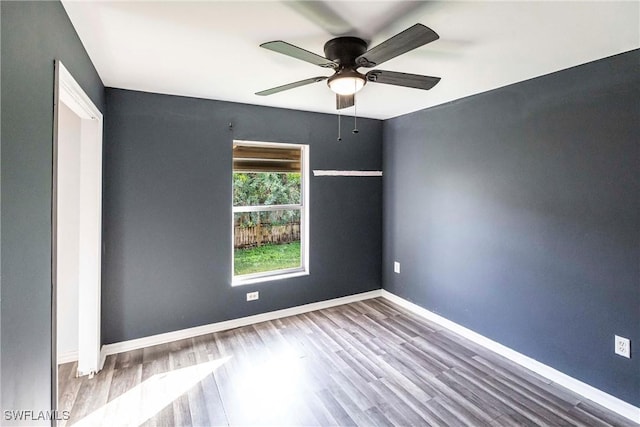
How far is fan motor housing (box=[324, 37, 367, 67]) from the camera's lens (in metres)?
1.86

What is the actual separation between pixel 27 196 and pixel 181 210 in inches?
76.1

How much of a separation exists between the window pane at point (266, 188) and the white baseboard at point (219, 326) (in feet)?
4.11

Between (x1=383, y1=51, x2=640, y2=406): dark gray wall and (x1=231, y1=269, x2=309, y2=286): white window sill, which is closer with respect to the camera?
(x1=383, y1=51, x2=640, y2=406): dark gray wall

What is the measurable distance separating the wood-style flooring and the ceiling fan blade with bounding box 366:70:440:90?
7.05 ft

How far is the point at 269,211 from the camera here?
373 cm

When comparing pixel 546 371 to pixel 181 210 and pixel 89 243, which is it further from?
pixel 89 243

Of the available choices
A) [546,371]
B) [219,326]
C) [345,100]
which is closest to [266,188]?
[219,326]

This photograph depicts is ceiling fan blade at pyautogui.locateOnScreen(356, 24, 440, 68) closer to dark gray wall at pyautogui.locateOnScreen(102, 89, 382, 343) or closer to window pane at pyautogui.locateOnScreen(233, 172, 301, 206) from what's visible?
dark gray wall at pyautogui.locateOnScreen(102, 89, 382, 343)

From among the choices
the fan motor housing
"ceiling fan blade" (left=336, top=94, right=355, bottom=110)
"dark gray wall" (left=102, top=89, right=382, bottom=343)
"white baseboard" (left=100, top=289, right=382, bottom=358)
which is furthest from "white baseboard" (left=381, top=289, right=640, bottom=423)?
the fan motor housing

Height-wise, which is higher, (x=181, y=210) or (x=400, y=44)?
(x=400, y=44)

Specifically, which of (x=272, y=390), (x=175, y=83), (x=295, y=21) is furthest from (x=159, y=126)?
(x=272, y=390)

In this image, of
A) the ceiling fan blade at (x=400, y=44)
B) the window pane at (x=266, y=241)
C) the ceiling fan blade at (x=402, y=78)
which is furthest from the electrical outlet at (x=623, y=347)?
the window pane at (x=266, y=241)

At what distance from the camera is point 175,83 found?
2734 millimetres

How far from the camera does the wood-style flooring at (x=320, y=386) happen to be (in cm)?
212
